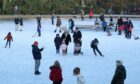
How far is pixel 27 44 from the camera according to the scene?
81.0 ft

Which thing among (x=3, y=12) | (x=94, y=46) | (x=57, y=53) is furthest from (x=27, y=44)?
(x=3, y=12)

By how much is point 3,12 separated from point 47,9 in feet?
19.0

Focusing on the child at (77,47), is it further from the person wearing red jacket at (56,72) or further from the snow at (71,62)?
the person wearing red jacket at (56,72)

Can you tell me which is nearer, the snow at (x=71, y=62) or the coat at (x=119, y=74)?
the coat at (x=119, y=74)

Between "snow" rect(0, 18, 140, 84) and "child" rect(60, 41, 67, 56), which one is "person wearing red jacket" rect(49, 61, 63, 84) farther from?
"child" rect(60, 41, 67, 56)

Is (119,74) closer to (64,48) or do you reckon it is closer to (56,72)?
(56,72)

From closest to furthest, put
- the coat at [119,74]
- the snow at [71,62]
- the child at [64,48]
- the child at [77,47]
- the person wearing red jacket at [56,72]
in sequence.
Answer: the coat at [119,74] < the person wearing red jacket at [56,72] < the snow at [71,62] < the child at [64,48] < the child at [77,47]

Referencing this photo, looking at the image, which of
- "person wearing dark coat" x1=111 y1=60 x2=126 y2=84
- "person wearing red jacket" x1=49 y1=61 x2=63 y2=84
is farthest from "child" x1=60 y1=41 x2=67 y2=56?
"person wearing dark coat" x1=111 y1=60 x2=126 y2=84

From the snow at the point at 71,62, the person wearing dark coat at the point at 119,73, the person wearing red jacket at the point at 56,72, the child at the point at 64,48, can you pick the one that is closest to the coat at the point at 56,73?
the person wearing red jacket at the point at 56,72

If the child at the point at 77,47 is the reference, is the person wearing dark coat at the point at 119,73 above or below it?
above

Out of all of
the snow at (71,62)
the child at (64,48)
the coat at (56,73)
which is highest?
the coat at (56,73)

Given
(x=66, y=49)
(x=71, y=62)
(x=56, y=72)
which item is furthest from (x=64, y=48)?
(x=56, y=72)

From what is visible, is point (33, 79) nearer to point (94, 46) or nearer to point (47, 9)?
point (94, 46)

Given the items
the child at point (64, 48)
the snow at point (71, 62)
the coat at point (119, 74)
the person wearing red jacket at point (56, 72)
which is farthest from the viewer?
the child at point (64, 48)
